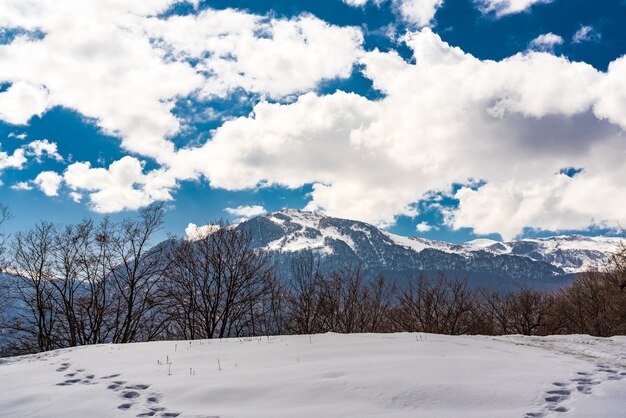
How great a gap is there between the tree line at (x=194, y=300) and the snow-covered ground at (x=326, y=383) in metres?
21.9

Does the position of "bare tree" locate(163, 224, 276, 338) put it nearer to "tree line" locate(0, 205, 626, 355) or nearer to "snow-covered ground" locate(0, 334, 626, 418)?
"tree line" locate(0, 205, 626, 355)

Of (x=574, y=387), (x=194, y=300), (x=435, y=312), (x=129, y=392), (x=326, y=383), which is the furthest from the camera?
(x=435, y=312)

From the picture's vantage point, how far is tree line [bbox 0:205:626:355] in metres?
33.3

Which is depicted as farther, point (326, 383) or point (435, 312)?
point (435, 312)

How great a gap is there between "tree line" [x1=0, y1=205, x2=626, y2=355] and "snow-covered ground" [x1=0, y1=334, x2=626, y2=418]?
2188cm

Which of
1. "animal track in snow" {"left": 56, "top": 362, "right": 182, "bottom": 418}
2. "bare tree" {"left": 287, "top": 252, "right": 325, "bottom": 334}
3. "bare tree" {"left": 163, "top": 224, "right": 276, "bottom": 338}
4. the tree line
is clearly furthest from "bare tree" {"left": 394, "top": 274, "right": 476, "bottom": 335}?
"animal track in snow" {"left": 56, "top": 362, "right": 182, "bottom": 418}

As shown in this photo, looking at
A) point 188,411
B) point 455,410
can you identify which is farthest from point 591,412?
point 188,411

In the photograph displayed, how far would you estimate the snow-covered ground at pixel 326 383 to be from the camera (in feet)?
22.3

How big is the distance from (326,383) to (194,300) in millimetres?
30603

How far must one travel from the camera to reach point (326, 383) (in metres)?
8.03

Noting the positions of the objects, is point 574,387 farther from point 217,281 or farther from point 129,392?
point 217,281

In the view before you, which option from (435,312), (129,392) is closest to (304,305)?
(435,312)

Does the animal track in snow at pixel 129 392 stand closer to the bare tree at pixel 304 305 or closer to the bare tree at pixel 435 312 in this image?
the bare tree at pixel 304 305

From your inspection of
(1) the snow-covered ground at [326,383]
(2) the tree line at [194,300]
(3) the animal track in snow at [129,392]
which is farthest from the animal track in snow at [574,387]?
(2) the tree line at [194,300]
